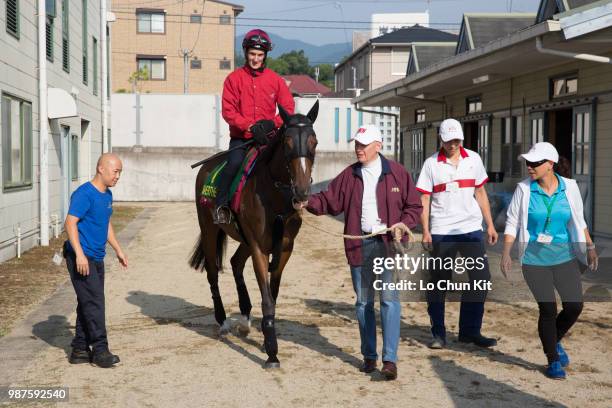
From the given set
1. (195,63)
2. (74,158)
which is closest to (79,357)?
(74,158)


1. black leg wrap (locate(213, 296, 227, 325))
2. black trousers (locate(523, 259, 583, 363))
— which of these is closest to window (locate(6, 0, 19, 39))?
black leg wrap (locate(213, 296, 227, 325))

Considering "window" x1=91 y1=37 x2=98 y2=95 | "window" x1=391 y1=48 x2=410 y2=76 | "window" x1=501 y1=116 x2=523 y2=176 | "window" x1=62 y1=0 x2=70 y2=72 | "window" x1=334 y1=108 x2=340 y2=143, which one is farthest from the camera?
"window" x1=391 y1=48 x2=410 y2=76

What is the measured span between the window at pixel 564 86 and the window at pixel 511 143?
5.68 ft

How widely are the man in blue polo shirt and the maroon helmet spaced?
1840 mm

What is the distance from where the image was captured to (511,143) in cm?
1728

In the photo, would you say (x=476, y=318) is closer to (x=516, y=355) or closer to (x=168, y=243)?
(x=516, y=355)

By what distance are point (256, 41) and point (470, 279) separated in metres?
3.00

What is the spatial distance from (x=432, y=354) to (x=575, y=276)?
1.41m

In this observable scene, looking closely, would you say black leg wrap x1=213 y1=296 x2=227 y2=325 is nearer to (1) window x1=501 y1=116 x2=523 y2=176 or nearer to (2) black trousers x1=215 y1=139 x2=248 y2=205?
(2) black trousers x1=215 y1=139 x2=248 y2=205

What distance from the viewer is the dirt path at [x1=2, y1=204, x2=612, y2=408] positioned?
5.27 m

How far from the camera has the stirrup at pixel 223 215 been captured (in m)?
6.97

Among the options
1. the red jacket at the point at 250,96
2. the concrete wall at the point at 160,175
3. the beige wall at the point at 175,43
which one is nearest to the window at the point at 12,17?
the red jacket at the point at 250,96

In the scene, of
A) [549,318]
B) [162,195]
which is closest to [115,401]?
[549,318]

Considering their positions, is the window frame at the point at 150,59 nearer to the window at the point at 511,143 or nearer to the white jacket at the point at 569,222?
the window at the point at 511,143
